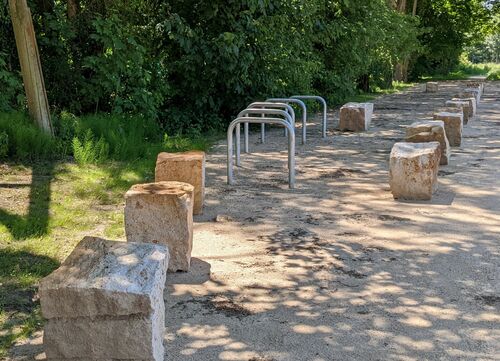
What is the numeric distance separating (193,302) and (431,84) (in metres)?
21.9

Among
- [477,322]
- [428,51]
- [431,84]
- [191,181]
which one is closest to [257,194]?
[191,181]

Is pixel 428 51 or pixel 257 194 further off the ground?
pixel 428 51

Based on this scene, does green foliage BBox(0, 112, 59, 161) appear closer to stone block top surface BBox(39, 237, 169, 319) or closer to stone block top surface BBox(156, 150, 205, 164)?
stone block top surface BBox(156, 150, 205, 164)

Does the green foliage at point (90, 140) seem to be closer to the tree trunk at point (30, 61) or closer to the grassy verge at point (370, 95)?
the tree trunk at point (30, 61)

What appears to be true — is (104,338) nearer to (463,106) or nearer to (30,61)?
(30,61)

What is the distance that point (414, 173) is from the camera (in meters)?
6.75

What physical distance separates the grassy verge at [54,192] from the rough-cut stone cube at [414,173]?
284 centimetres

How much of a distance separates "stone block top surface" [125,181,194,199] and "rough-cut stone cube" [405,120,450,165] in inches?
175

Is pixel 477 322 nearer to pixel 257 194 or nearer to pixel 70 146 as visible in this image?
pixel 257 194

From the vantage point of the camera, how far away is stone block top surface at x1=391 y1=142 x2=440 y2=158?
681 centimetres

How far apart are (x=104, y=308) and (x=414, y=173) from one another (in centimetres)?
443

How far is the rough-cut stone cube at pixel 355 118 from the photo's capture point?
41.3ft

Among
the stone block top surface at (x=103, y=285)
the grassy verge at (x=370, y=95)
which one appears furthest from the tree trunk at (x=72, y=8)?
the grassy verge at (x=370, y=95)

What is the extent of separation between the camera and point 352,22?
16844mm
